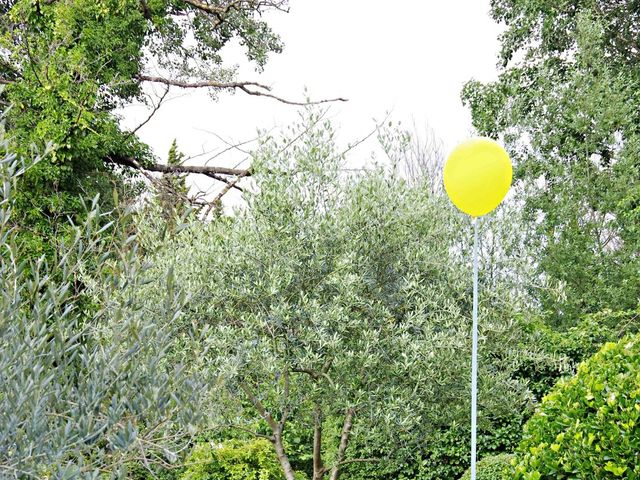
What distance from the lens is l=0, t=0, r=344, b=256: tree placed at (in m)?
12.3

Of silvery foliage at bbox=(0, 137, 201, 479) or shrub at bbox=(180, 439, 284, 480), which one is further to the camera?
shrub at bbox=(180, 439, 284, 480)

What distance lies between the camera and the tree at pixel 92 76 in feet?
40.5

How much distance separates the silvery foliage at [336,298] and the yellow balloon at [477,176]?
0.76 metres

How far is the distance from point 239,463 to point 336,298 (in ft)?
14.3

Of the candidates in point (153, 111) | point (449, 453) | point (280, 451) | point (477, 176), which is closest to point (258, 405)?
point (280, 451)

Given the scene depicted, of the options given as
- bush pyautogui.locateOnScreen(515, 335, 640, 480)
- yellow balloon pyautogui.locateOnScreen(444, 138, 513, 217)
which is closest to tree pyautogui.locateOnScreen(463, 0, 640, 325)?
yellow balloon pyautogui.locateOnScreen(444, 138, 513, 217)

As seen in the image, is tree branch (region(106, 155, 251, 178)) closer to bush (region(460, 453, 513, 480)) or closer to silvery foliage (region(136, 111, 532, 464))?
silvery foliage (region(136, 111, 532, 464))

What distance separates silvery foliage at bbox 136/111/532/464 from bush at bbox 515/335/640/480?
223 cm

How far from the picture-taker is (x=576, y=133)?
46.5 feet

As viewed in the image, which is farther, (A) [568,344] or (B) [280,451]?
(A) [568,344]

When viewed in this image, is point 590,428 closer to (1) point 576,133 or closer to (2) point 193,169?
(1) point 576,133

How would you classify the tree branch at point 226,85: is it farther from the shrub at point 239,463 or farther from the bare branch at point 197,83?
the shrub at point 239,463

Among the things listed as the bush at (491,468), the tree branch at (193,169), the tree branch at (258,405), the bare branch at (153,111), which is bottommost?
the bush at (491,468)

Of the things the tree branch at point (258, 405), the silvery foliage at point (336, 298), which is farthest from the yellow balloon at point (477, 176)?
the tree branch at point (258, 405)
